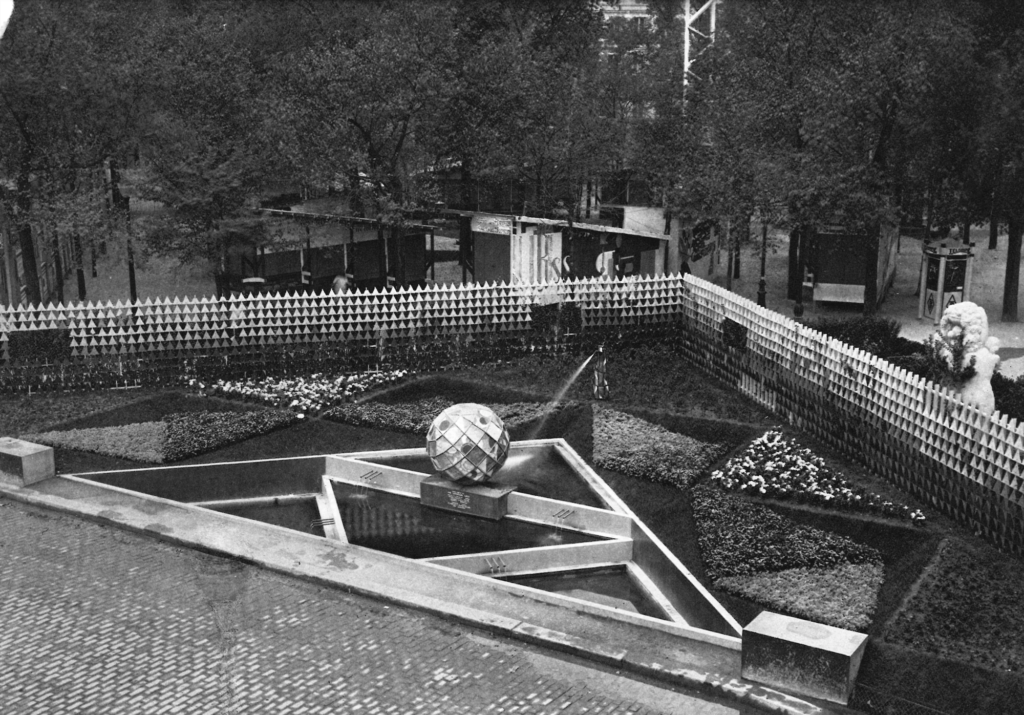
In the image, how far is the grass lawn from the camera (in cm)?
1238

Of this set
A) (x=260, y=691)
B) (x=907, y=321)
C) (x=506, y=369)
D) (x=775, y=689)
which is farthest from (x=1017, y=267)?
(x=260, y=691)

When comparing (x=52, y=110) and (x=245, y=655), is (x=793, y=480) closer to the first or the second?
(x=245, y=655)

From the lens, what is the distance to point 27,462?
18.6 meters

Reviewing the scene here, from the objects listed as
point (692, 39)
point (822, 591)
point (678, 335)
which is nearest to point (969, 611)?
point (822, 591)

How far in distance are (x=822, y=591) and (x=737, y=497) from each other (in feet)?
11.0

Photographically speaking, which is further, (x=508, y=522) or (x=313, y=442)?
(x=313, y=442)

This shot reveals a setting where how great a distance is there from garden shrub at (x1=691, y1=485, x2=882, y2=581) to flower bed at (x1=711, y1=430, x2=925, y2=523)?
2.35ft

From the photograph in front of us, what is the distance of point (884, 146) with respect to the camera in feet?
101

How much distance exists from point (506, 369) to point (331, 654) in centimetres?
1334

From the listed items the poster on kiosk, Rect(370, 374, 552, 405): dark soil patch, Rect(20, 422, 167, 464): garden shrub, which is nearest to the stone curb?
Rect(20, 422, 167, 464): garden shrub

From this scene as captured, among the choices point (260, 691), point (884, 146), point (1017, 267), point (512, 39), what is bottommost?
point (260, 691)

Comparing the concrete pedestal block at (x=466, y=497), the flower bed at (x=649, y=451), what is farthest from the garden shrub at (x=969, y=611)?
the concrete pedestal block at (x=466, y=497)

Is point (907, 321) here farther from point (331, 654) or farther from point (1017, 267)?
point (331, 654)

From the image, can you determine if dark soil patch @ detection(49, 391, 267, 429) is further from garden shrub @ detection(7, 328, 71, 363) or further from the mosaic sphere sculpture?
the mosaic sphere sculpture
